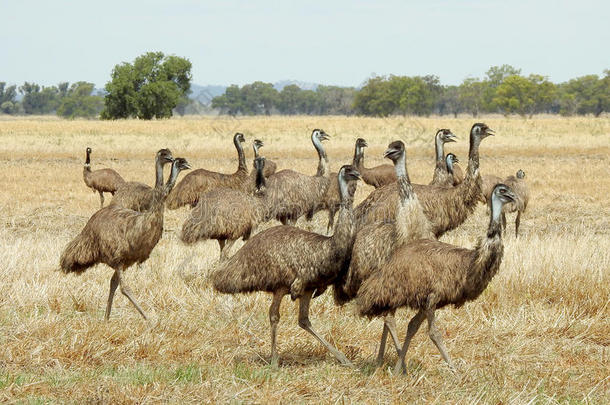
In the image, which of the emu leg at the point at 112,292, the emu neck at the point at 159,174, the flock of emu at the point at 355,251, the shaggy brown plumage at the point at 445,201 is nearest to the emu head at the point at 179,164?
the flock of emu at the point at 355,251

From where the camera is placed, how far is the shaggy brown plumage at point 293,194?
12227 millimetres

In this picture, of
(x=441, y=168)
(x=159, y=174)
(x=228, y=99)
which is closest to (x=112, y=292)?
(x=159, y=174)

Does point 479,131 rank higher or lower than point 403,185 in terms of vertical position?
higher

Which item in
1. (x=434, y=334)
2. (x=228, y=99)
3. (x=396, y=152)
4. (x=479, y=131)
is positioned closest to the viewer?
(x=434, y=334)

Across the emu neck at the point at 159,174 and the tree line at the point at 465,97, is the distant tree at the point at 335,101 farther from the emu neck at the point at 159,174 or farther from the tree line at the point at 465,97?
the emu neck at the point at 159,174

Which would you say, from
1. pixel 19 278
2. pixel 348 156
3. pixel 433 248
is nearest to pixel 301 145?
pixel 348 156

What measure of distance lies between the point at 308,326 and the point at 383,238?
113cm

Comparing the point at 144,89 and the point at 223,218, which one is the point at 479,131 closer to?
the point at 223,218

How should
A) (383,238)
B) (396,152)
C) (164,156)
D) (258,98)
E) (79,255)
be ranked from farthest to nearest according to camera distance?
(258,98) → (164,156) → (79,255) → (396,152) → (383,238)

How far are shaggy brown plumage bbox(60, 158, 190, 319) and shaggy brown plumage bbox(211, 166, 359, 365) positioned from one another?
5.48 ft

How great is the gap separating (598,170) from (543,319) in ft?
58.8

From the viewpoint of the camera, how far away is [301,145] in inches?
1410

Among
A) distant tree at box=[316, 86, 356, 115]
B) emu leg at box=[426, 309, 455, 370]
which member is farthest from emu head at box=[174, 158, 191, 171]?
distant tree at box=[316, 86, 356, 115]

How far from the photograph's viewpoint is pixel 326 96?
169625mm
